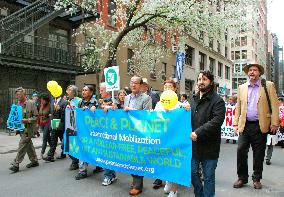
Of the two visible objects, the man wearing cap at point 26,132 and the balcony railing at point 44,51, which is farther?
the balcony railing at point 44,51

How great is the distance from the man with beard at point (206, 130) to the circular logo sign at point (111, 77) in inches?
127

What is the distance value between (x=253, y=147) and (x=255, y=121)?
0.47 meters

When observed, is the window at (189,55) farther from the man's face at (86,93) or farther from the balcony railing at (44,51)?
the man's face at (86,93)

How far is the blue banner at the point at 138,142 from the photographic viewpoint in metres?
5.28

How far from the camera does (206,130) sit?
4641mm

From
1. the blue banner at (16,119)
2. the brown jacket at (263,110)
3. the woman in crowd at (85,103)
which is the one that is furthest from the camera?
the blue banner at (16,119)

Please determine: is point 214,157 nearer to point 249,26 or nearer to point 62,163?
point 62,163

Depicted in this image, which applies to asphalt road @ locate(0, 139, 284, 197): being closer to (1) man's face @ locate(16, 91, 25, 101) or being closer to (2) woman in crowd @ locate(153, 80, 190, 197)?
(2) woman in crowd @ locate(153, 80, 190, 197)

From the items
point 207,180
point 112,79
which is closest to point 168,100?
point 207,180

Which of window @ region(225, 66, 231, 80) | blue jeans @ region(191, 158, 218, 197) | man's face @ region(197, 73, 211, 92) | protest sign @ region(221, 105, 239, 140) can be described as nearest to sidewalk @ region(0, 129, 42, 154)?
protest sign @ region(221, 105, 239, 140)

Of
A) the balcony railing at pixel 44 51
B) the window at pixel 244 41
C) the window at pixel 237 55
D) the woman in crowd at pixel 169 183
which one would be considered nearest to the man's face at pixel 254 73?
the woman in crowd at pixel 169 183

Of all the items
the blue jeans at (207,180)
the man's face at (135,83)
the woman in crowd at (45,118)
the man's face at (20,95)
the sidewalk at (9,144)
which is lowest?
the sidewalk at (9,144)

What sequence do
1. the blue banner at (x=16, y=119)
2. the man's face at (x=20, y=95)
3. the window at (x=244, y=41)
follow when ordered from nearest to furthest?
1. the blue banner at (x=16, y=119)
2. the man's face at (x=20, y=95)
3. the window at (x=244, y=41)

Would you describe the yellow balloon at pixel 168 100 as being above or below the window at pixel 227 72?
below
